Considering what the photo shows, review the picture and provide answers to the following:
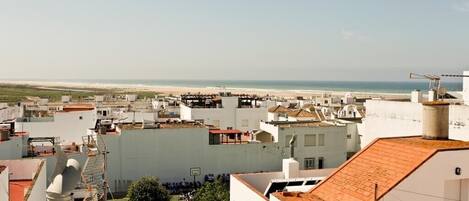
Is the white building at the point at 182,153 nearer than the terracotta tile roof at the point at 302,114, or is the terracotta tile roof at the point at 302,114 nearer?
the white building at the point at 182,153

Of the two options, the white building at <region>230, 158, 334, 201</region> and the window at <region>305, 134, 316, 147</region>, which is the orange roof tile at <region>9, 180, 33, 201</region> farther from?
the window at <region>305, 134, 316, 147</region>

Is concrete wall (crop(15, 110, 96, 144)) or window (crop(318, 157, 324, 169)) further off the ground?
concrete wall (crop(15, 110, 96, 144))

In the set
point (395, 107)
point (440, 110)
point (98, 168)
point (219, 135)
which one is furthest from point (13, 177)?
point (395, 107)

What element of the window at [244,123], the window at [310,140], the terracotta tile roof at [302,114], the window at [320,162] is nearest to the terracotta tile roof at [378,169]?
the window at [310,140]

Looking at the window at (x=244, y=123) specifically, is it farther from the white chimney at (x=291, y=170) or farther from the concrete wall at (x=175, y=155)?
the white chimney at (x=291, y=170)

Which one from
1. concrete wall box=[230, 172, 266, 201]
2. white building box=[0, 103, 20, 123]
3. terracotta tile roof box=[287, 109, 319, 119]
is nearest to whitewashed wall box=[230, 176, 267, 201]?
concrete wall box=[230, 172, 266, 201]
